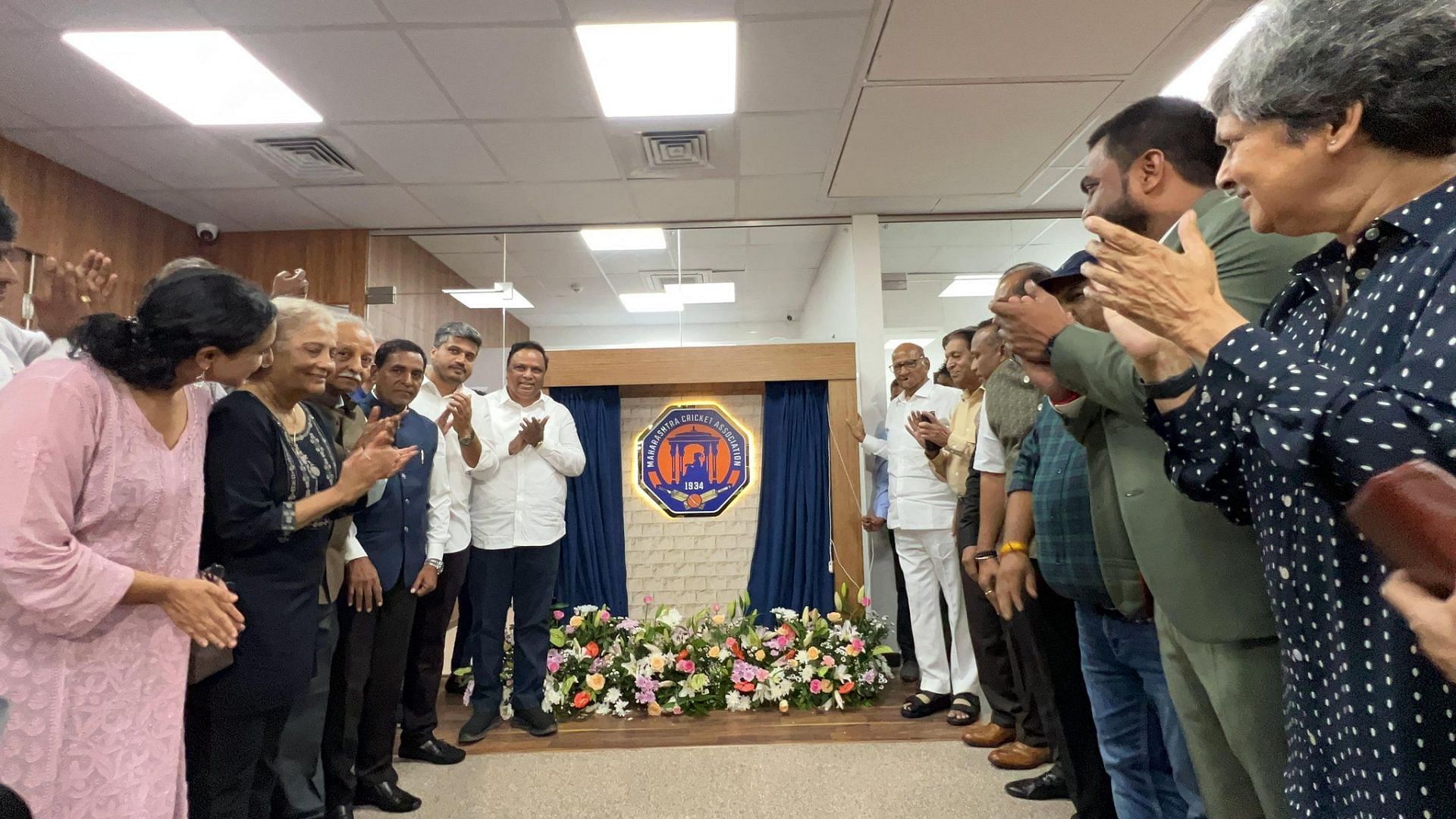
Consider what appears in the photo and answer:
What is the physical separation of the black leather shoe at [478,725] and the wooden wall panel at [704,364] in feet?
6.13

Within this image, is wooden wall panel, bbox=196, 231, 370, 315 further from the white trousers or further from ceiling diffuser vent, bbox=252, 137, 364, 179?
the white trousers

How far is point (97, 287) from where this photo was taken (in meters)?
1.42

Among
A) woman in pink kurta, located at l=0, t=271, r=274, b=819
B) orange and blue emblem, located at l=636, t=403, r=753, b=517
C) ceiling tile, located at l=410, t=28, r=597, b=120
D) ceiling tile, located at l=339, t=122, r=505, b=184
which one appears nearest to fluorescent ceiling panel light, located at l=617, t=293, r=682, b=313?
orange and blue emblem, located at l=636, t=403, r=753, b=517

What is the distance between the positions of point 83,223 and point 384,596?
3.12 meters

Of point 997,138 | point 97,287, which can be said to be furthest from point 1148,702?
point 997,138

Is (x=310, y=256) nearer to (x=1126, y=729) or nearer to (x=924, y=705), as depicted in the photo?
(x=924, y=705)

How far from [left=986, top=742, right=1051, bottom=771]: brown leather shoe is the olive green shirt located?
179 cm

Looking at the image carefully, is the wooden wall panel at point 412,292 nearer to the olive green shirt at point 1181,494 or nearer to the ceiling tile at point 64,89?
the ceiling tile at point 64,89

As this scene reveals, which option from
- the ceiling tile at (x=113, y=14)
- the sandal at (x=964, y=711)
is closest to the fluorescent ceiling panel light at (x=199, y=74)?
the ceiling tile at (x=113, y=14)

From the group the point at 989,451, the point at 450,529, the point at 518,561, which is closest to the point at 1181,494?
the point at 989,451

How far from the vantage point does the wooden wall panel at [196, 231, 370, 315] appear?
4.48 meters

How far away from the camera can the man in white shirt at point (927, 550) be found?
3.08 m

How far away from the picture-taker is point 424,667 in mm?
2678

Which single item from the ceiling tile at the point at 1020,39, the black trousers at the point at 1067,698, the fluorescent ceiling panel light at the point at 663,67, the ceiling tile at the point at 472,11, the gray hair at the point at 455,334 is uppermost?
the fluorescent ceiling panel light at the point at 663,67
